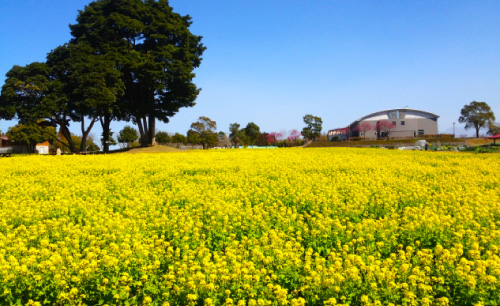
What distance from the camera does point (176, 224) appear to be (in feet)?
21.8

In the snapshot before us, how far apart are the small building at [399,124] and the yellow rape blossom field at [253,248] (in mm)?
75802

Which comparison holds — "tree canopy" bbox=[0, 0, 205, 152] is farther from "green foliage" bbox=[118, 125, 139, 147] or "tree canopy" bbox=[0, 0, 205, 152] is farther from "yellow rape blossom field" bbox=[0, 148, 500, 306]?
"green foliage" bbox=[118, 125, 139, 147]

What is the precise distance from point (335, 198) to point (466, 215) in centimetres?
260

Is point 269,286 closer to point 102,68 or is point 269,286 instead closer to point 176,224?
point 176,224

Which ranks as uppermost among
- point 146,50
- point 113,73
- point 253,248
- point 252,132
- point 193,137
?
point 146,50

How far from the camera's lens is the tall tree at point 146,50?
40.2 m

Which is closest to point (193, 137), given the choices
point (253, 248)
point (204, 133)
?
point (204, 133)

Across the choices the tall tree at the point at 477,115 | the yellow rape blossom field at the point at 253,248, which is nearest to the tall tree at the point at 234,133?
the tall tree at the point at 477,115

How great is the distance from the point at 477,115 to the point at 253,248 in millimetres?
101587

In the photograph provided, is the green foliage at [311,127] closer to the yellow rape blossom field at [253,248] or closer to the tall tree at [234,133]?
the tall tree at [234,133]

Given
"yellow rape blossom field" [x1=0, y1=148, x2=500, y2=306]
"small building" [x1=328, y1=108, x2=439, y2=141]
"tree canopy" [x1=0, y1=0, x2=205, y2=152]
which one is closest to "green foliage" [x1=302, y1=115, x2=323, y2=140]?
"small building" [x1=328, y1=108, x2=439, y2=141]

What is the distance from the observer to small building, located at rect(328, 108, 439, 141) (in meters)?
81.9

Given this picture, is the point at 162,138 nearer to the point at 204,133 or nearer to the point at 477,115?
the point at 204,133

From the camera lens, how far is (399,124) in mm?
83312
